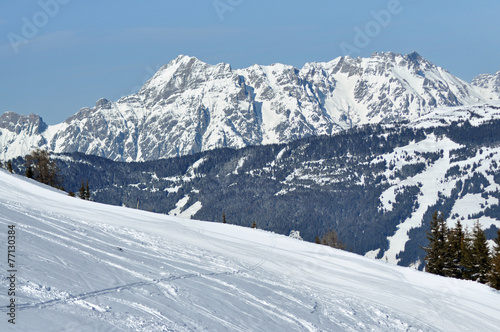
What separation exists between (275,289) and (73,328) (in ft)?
47.9

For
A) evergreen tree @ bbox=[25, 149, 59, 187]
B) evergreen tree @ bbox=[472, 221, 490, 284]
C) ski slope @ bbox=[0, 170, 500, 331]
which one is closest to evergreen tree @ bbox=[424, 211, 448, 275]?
evergreen tree @ bbox=[472, 221, 490, 284]

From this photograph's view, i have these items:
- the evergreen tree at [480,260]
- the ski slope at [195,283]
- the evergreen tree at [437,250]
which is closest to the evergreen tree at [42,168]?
the ski slope at [195,283]

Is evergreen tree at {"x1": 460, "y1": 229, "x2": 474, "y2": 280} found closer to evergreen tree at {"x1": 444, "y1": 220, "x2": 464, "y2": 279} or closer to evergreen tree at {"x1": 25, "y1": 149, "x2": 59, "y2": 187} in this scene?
evergreen tree at {"x1": 444, "y1": 220, "x2": 464, "y2": 279}

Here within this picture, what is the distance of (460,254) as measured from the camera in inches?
2518

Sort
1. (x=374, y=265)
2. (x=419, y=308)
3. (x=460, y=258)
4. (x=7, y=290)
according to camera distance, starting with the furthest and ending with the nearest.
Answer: (x=460, y=258) → (x=374, y=265) → (x=419, y=308) → (x=7, y=290)

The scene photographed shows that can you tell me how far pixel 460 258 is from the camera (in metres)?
64.1

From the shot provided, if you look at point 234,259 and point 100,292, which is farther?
point 234,259

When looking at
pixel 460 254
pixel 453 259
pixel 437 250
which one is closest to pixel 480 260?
pixel 460 254

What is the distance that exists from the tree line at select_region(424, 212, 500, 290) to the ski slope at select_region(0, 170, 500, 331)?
16876 mm

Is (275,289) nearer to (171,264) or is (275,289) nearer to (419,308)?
(171,264)

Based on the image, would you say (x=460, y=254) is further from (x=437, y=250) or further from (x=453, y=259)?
(x=437, y=250)

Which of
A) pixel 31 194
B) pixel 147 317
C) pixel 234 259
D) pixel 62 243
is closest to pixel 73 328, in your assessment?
pixel 147 317

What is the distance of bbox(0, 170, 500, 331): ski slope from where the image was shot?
21.7 meters

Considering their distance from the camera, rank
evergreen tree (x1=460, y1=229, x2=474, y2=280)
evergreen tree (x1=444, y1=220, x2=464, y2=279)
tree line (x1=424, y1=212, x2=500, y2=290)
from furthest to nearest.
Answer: evergreen tree (x1=444, y1=220, x2=464, y2=279) → evergreen tree (x1=460, y1=229, x2=474, y2=280) → tree line (x1=424, y1=212, x2=500, y2=290)
